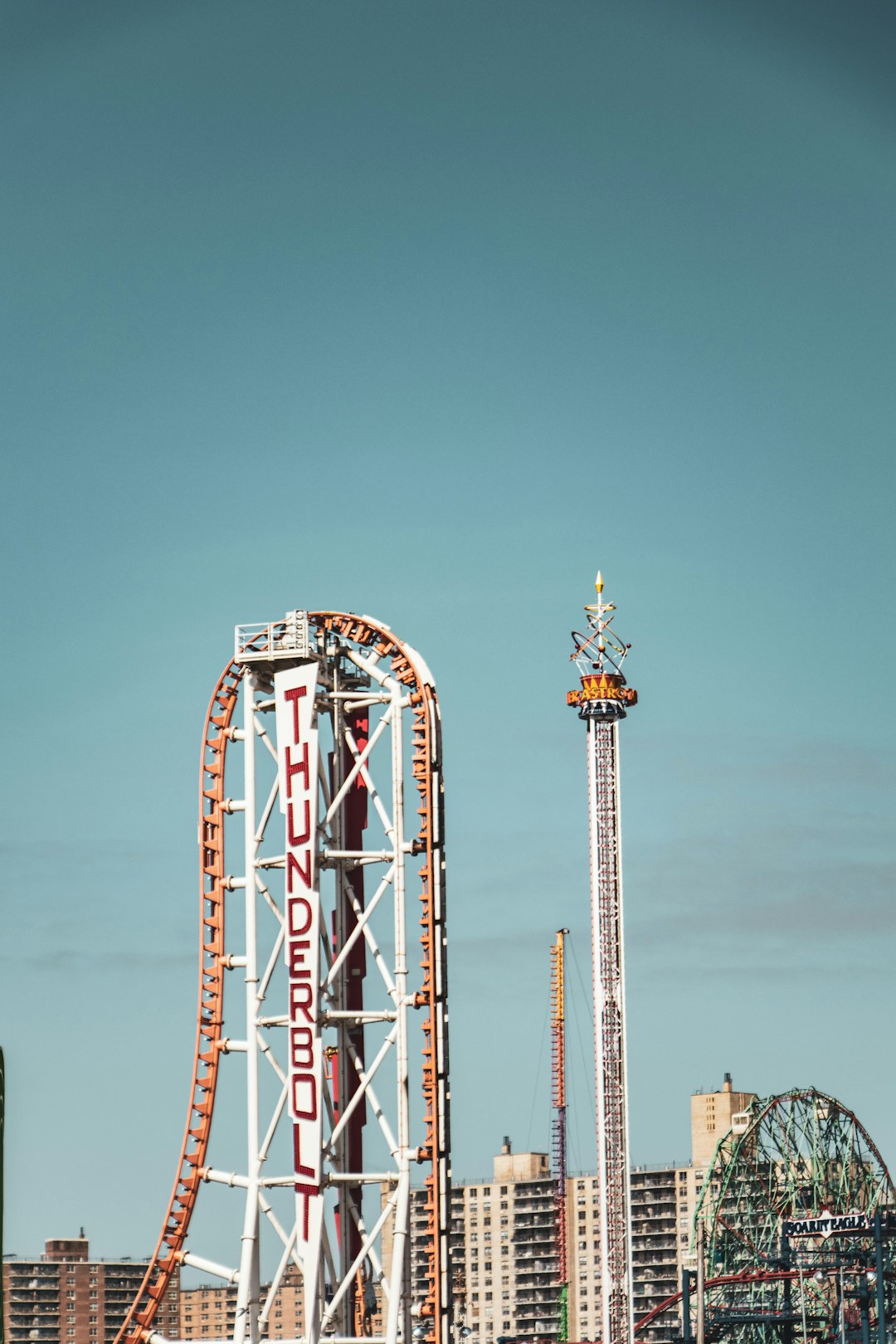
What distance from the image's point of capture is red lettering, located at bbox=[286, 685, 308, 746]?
7800cm

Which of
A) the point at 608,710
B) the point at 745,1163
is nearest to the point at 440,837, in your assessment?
the point at 608,710

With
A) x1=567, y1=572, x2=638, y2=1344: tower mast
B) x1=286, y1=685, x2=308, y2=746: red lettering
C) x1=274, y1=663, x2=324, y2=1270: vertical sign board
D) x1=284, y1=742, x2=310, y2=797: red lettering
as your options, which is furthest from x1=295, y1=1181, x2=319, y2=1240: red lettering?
x1=567, y1=572, x2=638, y2=1344: tower mast

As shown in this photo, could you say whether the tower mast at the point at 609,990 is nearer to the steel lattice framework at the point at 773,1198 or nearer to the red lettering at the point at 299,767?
the steel lattice framework at the point at 773,1198

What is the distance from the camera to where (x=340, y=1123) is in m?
75.5

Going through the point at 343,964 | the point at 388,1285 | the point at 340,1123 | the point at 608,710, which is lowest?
the point at 388,1285

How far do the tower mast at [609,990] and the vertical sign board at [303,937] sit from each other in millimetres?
79320

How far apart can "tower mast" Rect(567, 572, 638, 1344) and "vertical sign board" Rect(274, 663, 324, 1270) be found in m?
79.3

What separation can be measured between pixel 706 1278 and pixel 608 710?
39.0 m

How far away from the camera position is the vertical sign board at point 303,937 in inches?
2933

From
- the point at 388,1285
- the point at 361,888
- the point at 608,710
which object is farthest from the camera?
the point at 608,710

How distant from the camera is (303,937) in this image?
2992 inches

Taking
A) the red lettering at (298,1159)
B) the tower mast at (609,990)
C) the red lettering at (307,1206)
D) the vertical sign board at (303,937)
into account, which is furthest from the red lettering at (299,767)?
the tower mast at (609,990)

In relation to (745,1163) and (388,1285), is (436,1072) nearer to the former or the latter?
(388,1285)

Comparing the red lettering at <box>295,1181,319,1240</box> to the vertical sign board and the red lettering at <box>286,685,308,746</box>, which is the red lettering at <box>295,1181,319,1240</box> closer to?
the vertical sign board
